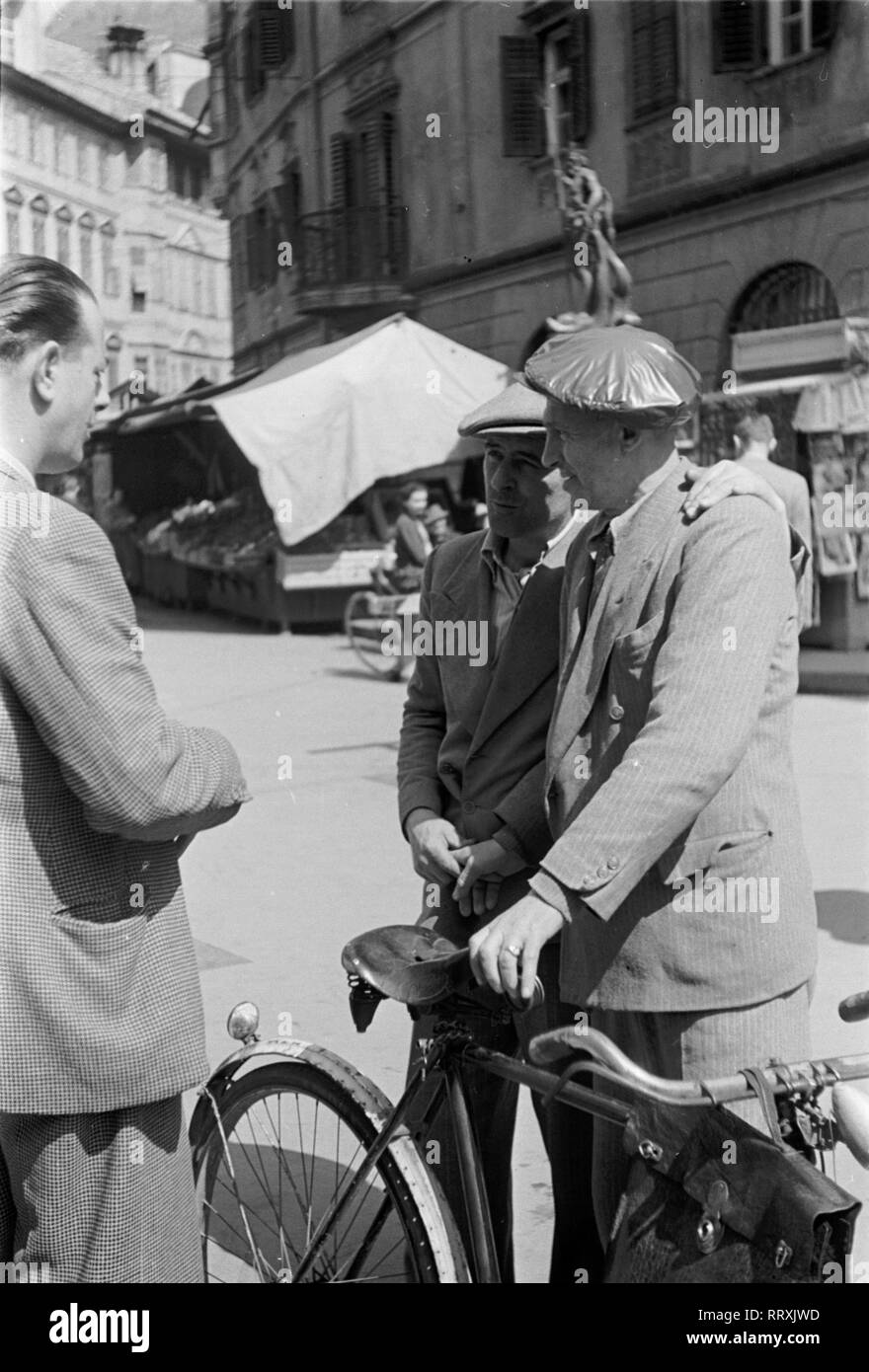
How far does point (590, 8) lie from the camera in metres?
16.4

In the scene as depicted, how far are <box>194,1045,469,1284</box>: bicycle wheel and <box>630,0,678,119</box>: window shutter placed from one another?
14.3 m

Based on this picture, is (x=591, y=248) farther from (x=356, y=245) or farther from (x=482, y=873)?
(x=482, y=873)

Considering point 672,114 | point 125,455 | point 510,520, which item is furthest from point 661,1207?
point 125,455

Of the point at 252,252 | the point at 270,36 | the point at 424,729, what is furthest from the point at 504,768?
the point at 270,36

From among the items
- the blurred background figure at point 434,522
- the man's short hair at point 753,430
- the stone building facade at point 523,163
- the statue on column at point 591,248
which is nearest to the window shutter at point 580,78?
the stone building facade at point 523,163

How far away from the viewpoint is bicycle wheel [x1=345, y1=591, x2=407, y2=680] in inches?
549

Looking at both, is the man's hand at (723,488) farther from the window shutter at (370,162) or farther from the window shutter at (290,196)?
the window shutter at (290,196)

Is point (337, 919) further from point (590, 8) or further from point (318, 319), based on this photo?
point (590, 8)

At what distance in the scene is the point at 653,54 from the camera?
15516 millimetres

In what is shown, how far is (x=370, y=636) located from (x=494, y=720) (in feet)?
38.7

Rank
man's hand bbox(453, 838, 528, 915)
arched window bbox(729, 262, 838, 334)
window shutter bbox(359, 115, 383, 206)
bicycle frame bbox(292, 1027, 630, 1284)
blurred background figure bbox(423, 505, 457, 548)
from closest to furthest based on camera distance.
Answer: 1. bicycle frame bbox(292, 1027, 630, 1284)
2. man's hand bbox(453, 838, 528, 915)
3. window shutter bbox(359, 115, 383, 206)
4. arched window bbox(729, 262, 838, 334)
5. blurred background figure bbox(423, 505, 457, 548)

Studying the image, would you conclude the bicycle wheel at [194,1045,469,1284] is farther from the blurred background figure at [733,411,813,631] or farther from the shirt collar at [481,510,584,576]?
the blurred background figure at [733,411,813,631]

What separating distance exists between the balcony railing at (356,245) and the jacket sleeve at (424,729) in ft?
32.3

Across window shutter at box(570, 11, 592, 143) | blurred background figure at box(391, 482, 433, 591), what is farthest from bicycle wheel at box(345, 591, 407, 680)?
window shutter at box(570, 11, 592, 143)
